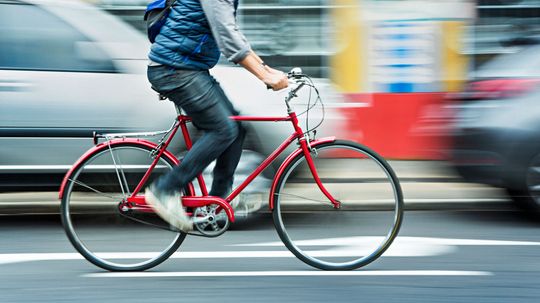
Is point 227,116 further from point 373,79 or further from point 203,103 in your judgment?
point 373,79

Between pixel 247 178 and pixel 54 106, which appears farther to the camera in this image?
pixel 54 106

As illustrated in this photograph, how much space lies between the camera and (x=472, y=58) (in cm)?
977

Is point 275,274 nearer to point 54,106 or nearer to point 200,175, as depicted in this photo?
point 200,175

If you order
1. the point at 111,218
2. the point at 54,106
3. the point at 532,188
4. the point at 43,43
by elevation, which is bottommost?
the point at 532,188

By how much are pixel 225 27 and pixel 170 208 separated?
1.02 metres

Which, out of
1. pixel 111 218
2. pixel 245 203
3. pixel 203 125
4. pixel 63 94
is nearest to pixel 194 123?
pixel 203 125

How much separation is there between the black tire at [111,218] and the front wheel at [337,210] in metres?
0.60

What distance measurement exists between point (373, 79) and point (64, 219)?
4.92 m

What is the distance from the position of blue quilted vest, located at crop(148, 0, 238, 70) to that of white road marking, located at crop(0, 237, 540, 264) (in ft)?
3.65

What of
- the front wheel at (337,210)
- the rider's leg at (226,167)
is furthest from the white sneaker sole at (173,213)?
the front wheel at (337,210)

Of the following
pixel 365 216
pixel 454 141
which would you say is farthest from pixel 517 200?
pixel 365 216

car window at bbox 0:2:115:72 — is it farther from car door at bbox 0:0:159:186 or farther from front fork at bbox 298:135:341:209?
front fork at bbox 298:135:341:209

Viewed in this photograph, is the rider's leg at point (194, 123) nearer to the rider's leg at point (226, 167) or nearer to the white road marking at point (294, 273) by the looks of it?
the rider's leg at point (226, 167)

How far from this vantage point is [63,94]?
646 cm
